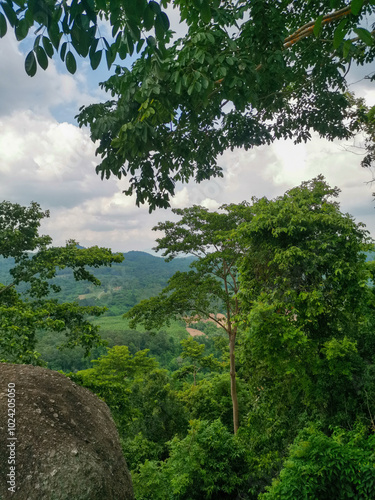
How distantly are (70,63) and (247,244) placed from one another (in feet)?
21.1

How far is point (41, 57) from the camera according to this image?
1.47 meters

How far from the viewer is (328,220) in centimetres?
655

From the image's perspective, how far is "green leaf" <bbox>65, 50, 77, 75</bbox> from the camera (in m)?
1.52

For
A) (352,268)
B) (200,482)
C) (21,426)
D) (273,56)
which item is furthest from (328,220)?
(200,482)

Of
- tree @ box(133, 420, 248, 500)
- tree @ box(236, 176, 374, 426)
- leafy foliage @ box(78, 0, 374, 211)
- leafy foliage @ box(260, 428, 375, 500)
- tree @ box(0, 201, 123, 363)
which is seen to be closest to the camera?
leafy foliage @ box(78, 0, 374, 211)

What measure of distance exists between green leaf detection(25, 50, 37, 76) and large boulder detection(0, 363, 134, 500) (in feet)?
13.1

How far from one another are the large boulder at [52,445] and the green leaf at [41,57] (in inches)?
159

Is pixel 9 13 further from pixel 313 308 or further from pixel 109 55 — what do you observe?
pixel 313 308

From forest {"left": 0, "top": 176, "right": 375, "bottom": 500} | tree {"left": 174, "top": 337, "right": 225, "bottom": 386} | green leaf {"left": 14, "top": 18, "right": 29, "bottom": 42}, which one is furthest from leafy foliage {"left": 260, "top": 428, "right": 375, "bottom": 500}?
tree {"left": 174, "top": 337, "right": 225, "bottom": 386}

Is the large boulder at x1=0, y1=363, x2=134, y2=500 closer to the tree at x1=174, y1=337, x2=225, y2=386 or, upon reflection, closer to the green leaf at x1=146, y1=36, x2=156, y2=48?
the green leaf at x1=146, y1=36, x2=156, y2=48

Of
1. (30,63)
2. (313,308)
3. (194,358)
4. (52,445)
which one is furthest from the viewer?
(194,358)

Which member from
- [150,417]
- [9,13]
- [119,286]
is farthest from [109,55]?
[119,286]

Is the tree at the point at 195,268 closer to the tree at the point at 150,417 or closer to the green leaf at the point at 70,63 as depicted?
the tree at the point at 150,417

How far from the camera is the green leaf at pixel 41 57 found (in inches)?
57.7
